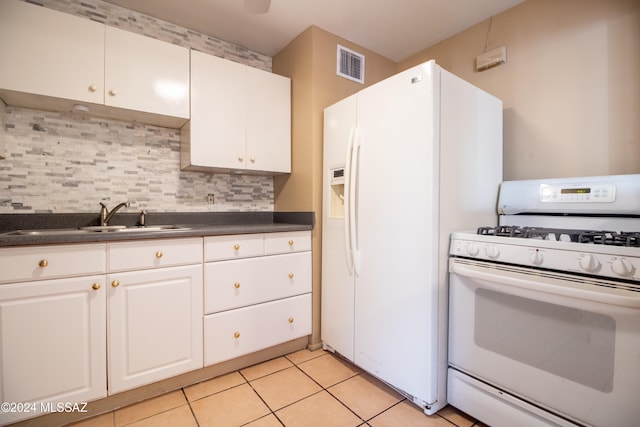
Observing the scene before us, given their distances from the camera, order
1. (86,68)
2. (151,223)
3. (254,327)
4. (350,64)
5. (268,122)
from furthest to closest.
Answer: (350,64)
(268,122)
(151,223)
(254,327)
(86,68)

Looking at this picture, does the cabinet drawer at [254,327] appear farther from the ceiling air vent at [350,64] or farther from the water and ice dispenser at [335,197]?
the ceiling air vent at [350,64]

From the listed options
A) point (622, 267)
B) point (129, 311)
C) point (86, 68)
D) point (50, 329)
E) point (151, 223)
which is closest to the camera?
point (622, 267)

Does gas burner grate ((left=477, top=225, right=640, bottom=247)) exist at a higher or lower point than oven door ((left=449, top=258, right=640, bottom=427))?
higher

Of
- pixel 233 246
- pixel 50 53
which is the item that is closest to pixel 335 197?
pixel 233 246

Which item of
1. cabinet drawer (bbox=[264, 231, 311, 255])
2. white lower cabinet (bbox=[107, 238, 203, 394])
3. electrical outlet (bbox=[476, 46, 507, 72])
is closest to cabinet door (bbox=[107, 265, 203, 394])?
white lower cabinet (bbox=[107, 238, 203, 394])

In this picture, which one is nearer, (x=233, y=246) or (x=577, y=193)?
(x=577, y=193)

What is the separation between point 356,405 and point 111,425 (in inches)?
47.4

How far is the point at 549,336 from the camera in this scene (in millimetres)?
1137

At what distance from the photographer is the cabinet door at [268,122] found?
2.14 m

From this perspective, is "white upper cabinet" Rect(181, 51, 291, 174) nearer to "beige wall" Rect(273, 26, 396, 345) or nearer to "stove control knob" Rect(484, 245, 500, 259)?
"beige wall" Rect(273, 26, 396, 345)

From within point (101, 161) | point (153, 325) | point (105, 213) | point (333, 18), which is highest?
point (333, 18)

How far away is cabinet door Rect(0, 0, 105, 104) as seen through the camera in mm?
1429

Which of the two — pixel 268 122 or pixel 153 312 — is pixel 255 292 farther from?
pixel 268 122

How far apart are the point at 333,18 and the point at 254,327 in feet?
7.29
